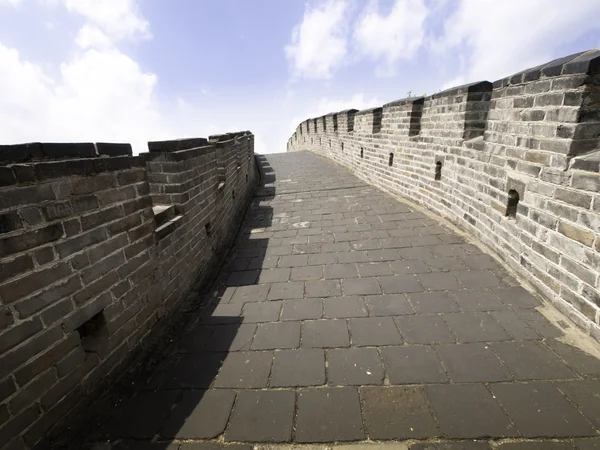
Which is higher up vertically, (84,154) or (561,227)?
(84,154)

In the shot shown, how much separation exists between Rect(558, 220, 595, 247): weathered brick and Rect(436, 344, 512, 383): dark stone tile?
3.63 ft

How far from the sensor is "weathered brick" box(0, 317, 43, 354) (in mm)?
1476

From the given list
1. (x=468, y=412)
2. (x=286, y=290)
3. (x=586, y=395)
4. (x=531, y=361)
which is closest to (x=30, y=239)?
(x=286, y=290)

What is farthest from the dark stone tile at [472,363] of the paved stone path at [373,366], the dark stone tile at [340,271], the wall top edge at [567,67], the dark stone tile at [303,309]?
the wall top edge at [567,67]

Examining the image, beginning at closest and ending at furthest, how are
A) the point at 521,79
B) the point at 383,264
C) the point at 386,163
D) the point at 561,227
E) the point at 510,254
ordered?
the point at 561,227 → the point at 521,79 → the point at 510,254 → the point at 383,264 → the point at 386,163

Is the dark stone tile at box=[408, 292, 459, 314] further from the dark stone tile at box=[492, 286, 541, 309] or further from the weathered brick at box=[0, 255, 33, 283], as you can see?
the weathered brick at box=[0, 255, 33, 283]

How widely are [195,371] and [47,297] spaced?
3.54 ft

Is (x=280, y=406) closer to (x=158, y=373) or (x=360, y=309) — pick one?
(x=158, y=373)

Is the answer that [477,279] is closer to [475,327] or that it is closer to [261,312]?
[475,327]

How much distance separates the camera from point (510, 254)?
132 inches

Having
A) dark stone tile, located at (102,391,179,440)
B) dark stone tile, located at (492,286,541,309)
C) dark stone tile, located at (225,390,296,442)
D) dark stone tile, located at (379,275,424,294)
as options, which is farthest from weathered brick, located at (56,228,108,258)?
dark stone tile, located at (492,286,541,309)

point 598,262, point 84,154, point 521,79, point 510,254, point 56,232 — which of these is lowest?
point 510,254

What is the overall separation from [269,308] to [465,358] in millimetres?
1682

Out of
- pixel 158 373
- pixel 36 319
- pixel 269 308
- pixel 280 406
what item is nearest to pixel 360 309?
pixel 269 308
